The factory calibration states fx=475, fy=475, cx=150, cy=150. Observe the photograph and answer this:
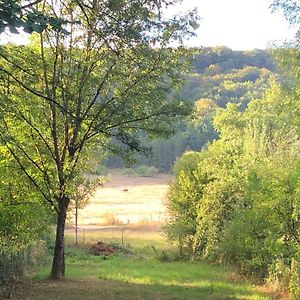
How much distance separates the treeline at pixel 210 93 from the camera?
223 feet

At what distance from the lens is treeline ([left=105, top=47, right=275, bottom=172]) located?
67.9 m

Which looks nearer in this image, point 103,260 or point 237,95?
point 103,260

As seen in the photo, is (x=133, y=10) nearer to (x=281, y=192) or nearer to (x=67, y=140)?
(x=67, y=140)

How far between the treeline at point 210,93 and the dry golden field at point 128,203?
4.08 metres

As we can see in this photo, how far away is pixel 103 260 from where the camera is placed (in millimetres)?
25047

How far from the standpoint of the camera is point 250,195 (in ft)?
54.7

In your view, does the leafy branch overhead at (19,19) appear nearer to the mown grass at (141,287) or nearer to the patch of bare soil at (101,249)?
the mown grass at (141,287)

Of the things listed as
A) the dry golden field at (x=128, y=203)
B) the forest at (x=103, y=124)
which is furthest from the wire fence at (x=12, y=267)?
the dry golden field at (x=128, y=203)

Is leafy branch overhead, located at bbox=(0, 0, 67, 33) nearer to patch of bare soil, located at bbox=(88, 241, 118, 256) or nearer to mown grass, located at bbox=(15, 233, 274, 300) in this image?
mown grass, located at bbox=(15, 233, 274, 300)

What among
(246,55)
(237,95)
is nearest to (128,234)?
(237,95)

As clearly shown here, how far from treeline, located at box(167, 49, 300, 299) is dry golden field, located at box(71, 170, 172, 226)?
4.81 metres

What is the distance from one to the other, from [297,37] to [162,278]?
931 centimetres

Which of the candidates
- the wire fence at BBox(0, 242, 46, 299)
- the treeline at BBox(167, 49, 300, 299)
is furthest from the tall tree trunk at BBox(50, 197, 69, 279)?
the treeline at BBox(167, 49, 300, 299)

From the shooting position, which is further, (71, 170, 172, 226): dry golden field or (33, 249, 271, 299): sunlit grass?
(71, 170, 172, 226): dry golden field
